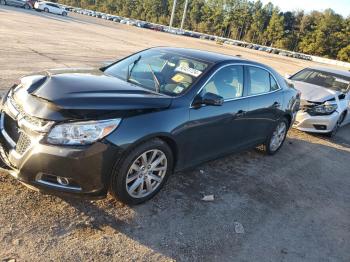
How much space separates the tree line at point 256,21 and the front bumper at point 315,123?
94947mm

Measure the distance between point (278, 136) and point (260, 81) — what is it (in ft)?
4.53

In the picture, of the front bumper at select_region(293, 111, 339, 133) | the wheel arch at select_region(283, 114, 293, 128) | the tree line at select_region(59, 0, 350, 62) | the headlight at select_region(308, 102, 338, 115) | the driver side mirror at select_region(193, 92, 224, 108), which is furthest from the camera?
the tree line at select_region(59, 0, 350, 62)

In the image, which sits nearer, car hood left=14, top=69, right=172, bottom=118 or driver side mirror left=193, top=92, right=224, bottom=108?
car hood left=14, top=69, right=172, bottom=118

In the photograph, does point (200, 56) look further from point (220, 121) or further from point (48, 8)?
A: point (48, 8)

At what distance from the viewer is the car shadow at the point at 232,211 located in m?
3.65

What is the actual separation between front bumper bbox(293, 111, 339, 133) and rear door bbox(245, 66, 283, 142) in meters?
2.38

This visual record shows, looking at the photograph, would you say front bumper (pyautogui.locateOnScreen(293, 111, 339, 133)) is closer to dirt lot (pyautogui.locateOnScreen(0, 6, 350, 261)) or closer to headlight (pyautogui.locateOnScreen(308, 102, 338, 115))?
headlight (pyautogui.locateOnScreen(308, 102, 338, 115))

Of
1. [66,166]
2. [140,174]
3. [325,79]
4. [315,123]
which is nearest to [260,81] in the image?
[140,174]

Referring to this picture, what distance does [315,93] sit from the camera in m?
9.10

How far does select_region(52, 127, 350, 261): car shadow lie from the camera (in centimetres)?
365

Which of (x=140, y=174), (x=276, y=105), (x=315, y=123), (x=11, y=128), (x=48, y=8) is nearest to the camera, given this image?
(x=11, y=128)

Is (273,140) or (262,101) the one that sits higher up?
(262,101)

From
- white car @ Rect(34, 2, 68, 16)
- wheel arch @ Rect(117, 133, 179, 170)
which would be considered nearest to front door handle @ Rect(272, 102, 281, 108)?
wheel arch @ Rect(117, 133, 179, 170)

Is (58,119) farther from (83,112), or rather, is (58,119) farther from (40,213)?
(40,213)
